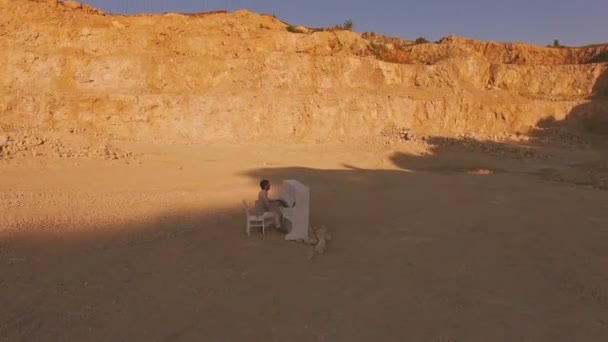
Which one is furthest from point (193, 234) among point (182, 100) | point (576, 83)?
point (576, 83)

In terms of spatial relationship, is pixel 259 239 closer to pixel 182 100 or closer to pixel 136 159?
pixel 136 159

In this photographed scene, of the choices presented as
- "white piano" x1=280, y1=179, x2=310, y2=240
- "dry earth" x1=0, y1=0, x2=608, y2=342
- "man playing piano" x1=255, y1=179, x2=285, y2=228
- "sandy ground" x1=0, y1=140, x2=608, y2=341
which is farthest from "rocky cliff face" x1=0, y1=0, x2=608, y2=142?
"white piano" x1=280, y1=179, x2=310, y2=240

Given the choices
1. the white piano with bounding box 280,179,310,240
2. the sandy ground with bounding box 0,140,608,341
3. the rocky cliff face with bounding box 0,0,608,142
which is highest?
the rocky cliff face with bounding box 0,0,608,142

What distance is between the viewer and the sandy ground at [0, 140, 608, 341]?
495 centimetres

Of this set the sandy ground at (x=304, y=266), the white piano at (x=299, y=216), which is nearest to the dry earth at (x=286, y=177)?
the sandy ground at (x=304, y=266)

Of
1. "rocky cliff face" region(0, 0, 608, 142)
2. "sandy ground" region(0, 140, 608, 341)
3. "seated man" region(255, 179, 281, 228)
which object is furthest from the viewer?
"rocky cliff face" region(0, 0, 608, 142)

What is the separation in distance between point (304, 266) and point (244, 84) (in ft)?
63.2

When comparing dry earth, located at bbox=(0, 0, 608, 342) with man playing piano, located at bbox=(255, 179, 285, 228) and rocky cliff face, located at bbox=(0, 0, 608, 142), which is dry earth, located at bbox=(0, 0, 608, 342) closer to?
rocky cliff face, located at bbox=(0, 0, 608, 142)

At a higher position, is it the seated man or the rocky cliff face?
the rocky cliff face

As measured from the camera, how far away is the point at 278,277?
6.24m

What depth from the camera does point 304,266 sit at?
6.68 metres

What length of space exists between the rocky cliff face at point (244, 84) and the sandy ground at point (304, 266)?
9.96m

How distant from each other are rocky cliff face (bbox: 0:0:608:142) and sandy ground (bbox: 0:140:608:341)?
32.7 ft

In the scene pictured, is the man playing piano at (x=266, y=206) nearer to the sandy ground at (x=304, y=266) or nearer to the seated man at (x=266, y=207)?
the seated man at (x=266, y=207)
